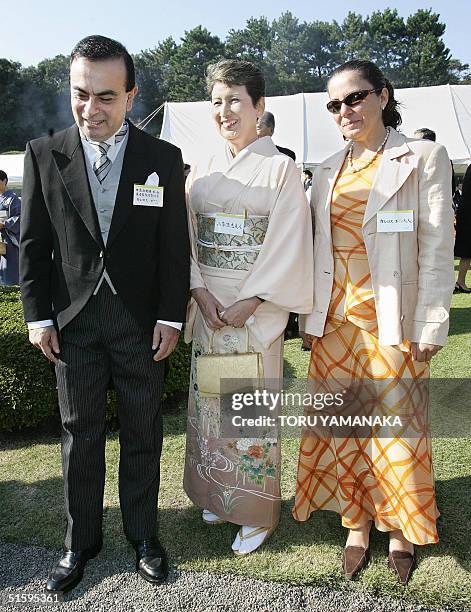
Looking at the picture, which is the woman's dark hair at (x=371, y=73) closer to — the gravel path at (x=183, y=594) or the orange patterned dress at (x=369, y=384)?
the orange patterned dress at (x=369, y=384)

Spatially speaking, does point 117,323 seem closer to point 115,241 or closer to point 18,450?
point 115,241

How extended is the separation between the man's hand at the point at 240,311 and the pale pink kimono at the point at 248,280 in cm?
3

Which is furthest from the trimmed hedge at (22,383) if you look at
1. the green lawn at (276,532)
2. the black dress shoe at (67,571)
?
the black dress shoe at (67,571)

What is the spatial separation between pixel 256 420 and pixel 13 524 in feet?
4.65

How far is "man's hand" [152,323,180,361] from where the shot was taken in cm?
248

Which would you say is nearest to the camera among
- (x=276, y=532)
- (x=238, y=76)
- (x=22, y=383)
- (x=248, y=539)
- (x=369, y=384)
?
(x=238, y=76)

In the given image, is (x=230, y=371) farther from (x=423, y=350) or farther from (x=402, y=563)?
(x=402, y=563)

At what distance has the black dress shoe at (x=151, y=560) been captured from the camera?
255cm

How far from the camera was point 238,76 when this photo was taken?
256cm

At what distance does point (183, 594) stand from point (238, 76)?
2211mm

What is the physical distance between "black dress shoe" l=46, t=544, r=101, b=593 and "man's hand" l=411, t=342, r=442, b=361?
168 cm

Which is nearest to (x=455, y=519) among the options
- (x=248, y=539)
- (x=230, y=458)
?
(x=248, y=539)

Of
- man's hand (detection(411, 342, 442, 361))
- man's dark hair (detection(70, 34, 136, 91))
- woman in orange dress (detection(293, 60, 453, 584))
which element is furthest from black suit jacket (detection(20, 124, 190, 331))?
man's hand (detection(411, 342, 442, 361))

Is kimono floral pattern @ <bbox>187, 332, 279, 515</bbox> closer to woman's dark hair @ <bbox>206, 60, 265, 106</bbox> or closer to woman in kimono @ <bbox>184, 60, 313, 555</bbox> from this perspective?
woman in kimono @ <bbox>184, 60, 313, 555</bbox>
